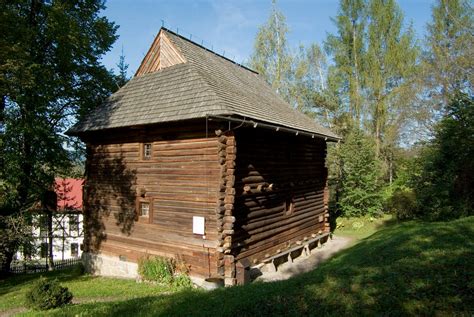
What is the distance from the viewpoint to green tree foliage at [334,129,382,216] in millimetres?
21391

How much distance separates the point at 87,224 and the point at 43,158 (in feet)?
12.1

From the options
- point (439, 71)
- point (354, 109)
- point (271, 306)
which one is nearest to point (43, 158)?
point (271, 306)

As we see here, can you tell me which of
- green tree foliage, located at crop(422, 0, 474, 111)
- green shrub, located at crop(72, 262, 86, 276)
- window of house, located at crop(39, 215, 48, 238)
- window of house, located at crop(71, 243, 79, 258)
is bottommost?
window of house, located at crop(71, 243, 79, 258)

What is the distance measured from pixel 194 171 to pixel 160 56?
5.94m

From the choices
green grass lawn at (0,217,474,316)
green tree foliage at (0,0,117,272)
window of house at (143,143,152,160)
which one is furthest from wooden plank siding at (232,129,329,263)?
green tree foliage at (0,0,117,272)

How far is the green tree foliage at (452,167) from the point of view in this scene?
14.3 metres

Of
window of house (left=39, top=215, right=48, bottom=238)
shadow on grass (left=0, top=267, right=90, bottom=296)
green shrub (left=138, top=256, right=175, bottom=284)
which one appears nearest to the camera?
green shrub (left=138, top=256, right=175, bottom=284)

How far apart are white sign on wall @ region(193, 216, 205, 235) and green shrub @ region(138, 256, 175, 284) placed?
5.12ft

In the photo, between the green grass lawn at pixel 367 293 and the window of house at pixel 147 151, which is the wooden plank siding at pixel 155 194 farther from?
the green grass lawn at pixel 367 293

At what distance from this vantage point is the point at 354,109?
2761 centimetres

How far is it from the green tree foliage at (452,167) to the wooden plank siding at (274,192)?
5.31 m

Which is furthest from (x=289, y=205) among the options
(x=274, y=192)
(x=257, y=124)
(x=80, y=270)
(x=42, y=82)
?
(x=42, y=82)

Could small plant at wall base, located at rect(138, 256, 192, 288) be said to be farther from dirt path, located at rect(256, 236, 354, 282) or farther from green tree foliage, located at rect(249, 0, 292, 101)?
green tree foliage, located at rect(249, 0, 292, 101)

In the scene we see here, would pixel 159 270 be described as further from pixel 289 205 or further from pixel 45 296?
pixel 289 205
